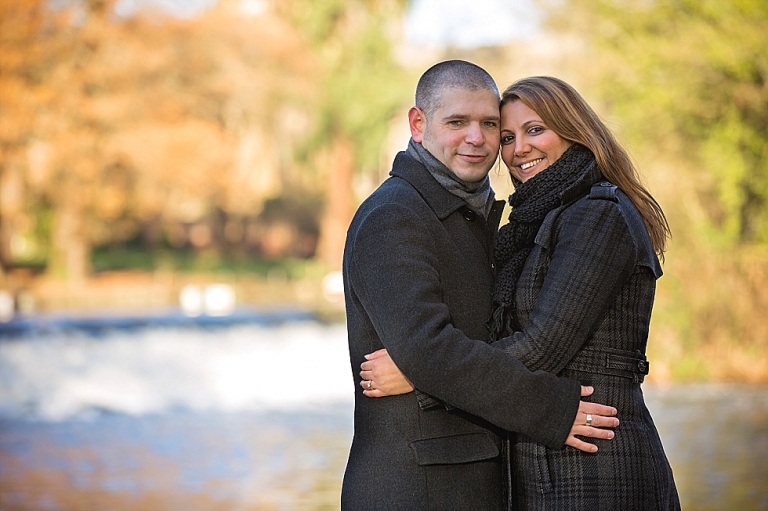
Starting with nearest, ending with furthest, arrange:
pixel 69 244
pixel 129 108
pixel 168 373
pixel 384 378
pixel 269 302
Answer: pixel 384 378 < pixel 168 373 < pixel 129 108 < pixel 269 302 < pixel 69 244

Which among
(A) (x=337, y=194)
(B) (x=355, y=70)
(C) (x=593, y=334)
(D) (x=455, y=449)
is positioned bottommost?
(D) (x=455, y=449)

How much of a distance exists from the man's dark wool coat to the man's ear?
99 millimetres

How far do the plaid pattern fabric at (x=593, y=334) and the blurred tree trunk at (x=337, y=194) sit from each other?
101 ft

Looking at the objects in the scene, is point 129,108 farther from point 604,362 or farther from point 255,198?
point 604,362

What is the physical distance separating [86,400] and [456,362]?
1239cm

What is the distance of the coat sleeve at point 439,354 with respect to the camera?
2879 millimetres

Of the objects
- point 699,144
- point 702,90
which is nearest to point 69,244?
point 699,144

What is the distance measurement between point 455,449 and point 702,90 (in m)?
12.5

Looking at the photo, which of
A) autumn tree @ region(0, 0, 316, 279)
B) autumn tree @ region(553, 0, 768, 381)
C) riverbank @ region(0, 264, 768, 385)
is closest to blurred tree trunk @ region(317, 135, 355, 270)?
riverbank @ region(0, 264, 768, 385)

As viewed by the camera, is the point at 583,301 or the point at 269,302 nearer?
the point at 583,301

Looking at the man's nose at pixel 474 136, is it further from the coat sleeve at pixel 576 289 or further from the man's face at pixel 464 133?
the coat sleeve at pixel 576 289

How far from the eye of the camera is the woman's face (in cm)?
324

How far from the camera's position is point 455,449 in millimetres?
3020

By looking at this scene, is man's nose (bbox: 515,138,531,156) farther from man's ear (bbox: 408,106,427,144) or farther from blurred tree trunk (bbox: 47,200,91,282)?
blurred tree trunk (bbox: 47,200,91,282)
